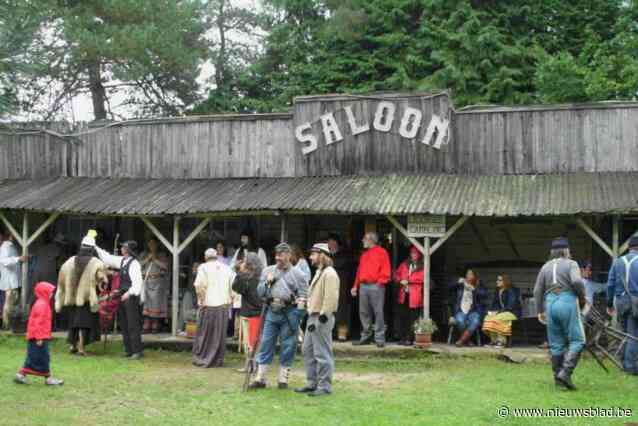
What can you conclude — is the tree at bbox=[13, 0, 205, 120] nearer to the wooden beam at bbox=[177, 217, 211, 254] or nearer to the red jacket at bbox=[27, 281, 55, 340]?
the wooden beam at bbox=[177, 217, 211, 254]

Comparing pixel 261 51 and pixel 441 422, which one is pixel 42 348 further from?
pixel 261 51

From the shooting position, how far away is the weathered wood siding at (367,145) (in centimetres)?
1653

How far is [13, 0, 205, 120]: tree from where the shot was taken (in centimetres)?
2822

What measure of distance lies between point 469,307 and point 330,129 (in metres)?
4.30

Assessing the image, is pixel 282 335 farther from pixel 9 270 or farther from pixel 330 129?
pixel 9 270

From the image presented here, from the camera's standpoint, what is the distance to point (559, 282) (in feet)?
35.8

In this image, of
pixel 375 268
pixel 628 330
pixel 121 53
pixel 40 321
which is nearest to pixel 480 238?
pixel 375 268

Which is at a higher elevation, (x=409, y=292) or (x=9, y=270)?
(x=9, y=270)

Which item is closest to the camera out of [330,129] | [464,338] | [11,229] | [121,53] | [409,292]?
[464,338]

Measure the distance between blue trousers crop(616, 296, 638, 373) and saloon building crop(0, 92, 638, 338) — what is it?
1.78 metres

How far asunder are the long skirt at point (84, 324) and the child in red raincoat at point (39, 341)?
2.90 metres

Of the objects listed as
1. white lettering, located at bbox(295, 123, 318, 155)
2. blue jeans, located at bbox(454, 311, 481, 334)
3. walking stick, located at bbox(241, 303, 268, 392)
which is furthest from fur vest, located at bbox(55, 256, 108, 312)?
blue jeans, located at bbox(454, 311, 481, 334)

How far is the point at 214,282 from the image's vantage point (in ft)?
45.1

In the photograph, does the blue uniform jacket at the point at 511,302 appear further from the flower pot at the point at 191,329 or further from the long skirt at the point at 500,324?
the flower pot at the point at 191,329
